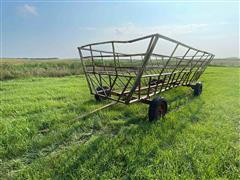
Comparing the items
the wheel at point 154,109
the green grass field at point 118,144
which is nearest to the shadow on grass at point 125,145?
the green grass field at point 118,144

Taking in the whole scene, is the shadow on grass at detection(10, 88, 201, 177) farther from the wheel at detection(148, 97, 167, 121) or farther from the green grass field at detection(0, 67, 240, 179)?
the wheel at detection(148, 97, 167, 121)

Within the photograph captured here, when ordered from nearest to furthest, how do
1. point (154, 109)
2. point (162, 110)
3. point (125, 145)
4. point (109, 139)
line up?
1. point (125, 145)
2. point (109, 139)
3. point (154, 109)
4. point (162, 110)

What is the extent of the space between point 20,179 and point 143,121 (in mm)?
2457

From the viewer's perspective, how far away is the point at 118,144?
8.96 ft

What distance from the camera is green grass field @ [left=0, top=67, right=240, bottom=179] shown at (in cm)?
212

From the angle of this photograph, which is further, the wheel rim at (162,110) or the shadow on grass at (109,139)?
the wheel rim at (162,110)

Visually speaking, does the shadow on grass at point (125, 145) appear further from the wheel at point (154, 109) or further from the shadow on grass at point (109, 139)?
the wheel at point (154, 109)

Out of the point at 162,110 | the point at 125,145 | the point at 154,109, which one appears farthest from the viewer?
the point at 162,110

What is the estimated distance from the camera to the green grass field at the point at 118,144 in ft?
6.97

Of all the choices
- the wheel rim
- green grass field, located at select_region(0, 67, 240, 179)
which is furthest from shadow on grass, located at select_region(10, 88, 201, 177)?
the wheel rim

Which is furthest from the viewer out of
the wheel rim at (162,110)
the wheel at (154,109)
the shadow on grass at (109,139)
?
the wheel rim at (162,110)

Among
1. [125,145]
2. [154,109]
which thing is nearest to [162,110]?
[154,109]

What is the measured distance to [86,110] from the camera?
174 inches

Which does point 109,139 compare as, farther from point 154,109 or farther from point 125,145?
point 154,109
